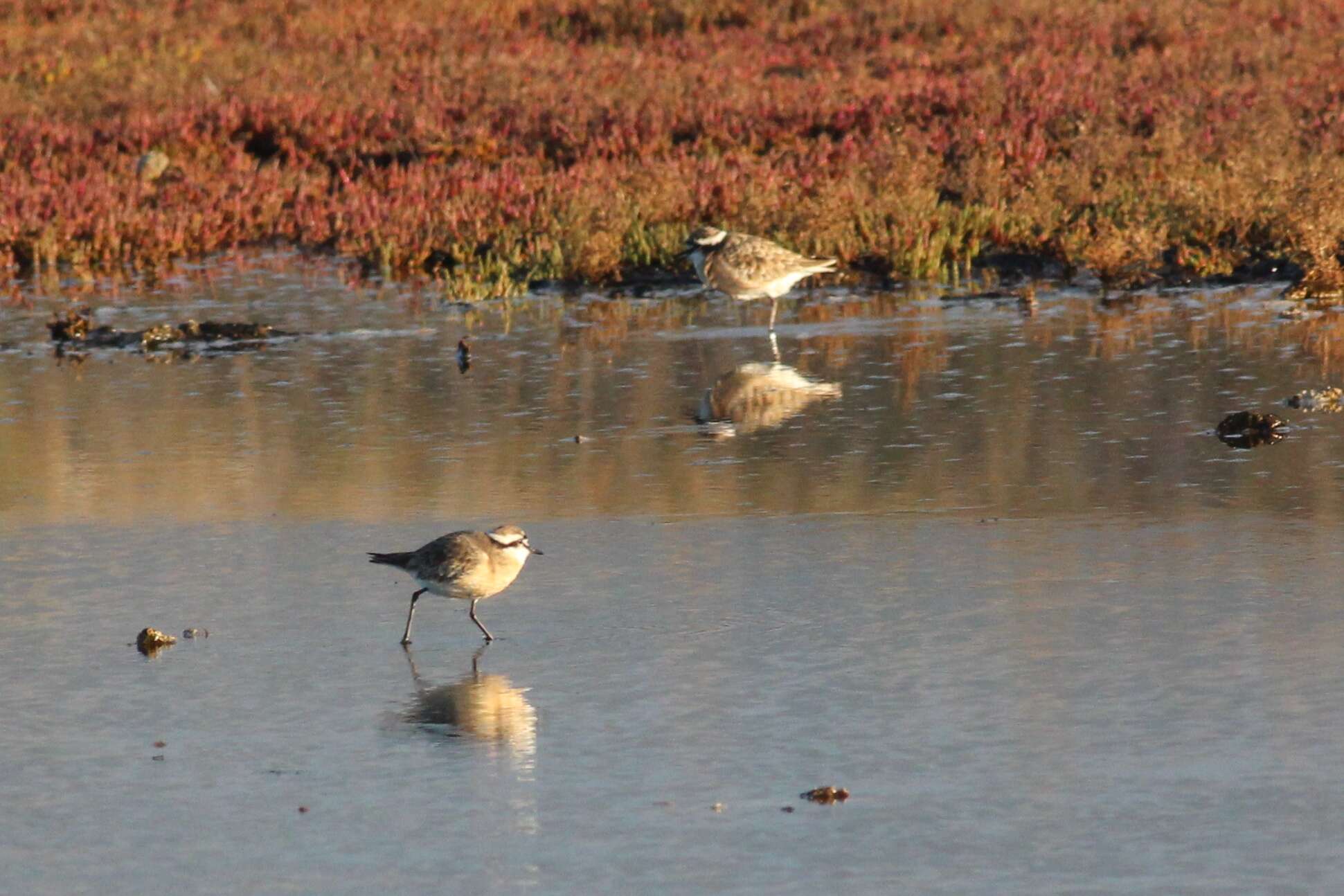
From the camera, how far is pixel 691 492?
11320 mm

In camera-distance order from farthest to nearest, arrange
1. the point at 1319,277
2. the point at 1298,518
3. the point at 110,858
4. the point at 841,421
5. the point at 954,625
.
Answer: the point at 1319,277
the point at 841,421
the point at 1298,518
the point at 954,625
the point at 110,858

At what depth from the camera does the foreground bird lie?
8.34 m

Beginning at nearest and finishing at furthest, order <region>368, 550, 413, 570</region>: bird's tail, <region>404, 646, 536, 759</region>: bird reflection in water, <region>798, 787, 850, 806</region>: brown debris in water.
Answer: <region>798, 787, 850, 806</region>: brown debris in water < <region>404, 646, 536, 759</region>: bird reflection in water < <region>368, 550, 413, 570</region>: bird's tail

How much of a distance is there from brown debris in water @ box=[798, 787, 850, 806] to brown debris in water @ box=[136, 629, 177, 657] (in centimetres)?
312

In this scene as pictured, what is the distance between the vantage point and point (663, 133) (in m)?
28.1

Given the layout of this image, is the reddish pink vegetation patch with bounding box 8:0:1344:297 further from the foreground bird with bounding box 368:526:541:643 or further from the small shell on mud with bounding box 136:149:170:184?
the foreground bird with bounding box 368:526:541:643

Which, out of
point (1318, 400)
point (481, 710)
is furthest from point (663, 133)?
point (481, 710)

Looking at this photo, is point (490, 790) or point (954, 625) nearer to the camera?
point (490, 790)

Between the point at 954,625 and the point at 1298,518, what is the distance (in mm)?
2511

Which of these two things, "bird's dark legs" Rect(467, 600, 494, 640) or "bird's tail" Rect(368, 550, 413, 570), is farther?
"bird's tail" Rect(368, 550, 413, 570)

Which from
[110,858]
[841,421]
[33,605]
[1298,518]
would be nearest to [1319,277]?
[841,421]

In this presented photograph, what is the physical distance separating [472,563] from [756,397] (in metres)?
6.15

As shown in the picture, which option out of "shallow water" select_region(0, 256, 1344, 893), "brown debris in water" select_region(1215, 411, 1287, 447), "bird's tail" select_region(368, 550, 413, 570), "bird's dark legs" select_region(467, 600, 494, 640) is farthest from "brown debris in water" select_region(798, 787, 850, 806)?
"brown debris in water" select_region(1215, 411, 1287, 447)

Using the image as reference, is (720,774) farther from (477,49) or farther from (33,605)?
(477,49)
